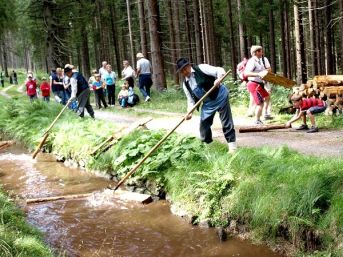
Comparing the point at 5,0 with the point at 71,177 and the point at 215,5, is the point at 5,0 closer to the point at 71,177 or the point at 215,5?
the point at 215,5

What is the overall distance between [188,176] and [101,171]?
10.7 feet

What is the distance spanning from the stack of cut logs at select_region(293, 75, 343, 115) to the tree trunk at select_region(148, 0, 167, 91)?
8741mm

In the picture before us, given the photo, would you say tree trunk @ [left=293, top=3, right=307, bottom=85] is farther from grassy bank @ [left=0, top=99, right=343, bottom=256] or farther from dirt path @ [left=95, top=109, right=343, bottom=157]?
grassy bank @ [left=0, top=99, right=343, bottom=256]

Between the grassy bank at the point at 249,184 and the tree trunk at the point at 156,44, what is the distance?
9.62 m

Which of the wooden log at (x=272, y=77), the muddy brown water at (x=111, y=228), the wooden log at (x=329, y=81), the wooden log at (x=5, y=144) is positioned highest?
the wooden log at (x=272, y=77)

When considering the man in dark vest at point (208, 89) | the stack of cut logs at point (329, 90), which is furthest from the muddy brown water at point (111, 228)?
the stack of cut logs at point (329, 90)

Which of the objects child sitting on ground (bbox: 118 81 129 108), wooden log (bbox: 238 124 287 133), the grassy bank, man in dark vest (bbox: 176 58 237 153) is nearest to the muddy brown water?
the grassy bank

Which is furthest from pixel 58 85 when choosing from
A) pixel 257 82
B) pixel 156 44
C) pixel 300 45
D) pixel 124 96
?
pixel 257 82

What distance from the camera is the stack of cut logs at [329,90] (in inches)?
432

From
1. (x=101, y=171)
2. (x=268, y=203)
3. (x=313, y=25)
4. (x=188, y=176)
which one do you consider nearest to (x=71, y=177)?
(x=101, y=171)

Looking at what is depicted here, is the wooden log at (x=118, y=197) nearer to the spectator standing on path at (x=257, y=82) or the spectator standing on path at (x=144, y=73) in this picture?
the spectator standing on path at (x=257, y=82)

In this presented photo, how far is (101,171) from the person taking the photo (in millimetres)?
10180

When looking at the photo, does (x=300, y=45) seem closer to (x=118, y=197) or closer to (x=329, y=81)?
(x=329, y=81)

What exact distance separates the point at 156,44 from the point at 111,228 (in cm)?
1314
